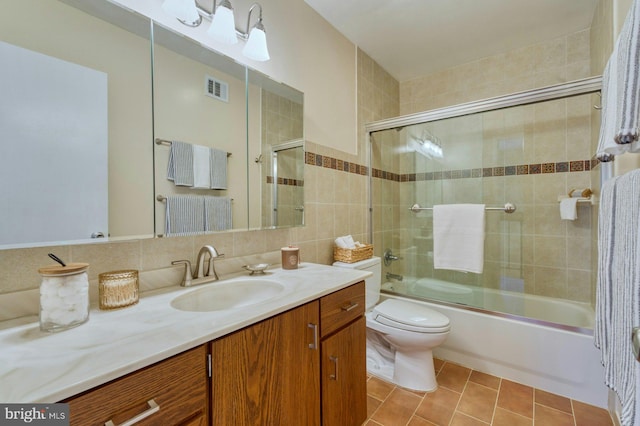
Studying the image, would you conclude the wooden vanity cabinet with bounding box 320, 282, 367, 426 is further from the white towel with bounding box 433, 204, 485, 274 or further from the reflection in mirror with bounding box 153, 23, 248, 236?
the white towel with bounding box 433, 204, 485, 274

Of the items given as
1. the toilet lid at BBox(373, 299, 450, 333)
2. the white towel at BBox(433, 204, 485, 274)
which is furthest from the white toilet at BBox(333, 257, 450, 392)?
the white towel at BBox(433, 204, 485, 274)

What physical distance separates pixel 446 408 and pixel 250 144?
1.84 m

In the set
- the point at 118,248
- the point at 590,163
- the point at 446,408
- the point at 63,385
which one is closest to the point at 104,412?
the point at 63,385

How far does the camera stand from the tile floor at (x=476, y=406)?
57.3 inches

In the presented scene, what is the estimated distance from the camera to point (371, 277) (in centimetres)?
201

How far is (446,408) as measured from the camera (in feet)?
5.10

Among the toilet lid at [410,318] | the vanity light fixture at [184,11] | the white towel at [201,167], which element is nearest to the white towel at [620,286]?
the toilet lid at [410,318]

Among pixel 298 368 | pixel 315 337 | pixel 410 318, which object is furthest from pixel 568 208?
pixel 298 368

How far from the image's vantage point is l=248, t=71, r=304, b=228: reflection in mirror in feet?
4.82

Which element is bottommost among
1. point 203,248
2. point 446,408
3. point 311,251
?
point 446,408

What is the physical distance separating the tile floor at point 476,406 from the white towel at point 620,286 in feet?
2.62

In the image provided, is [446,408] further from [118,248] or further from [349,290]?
[118,248]

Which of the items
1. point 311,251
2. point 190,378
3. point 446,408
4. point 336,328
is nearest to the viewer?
point 190,378

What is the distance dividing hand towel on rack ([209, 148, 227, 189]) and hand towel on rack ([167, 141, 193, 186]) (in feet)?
0.34
